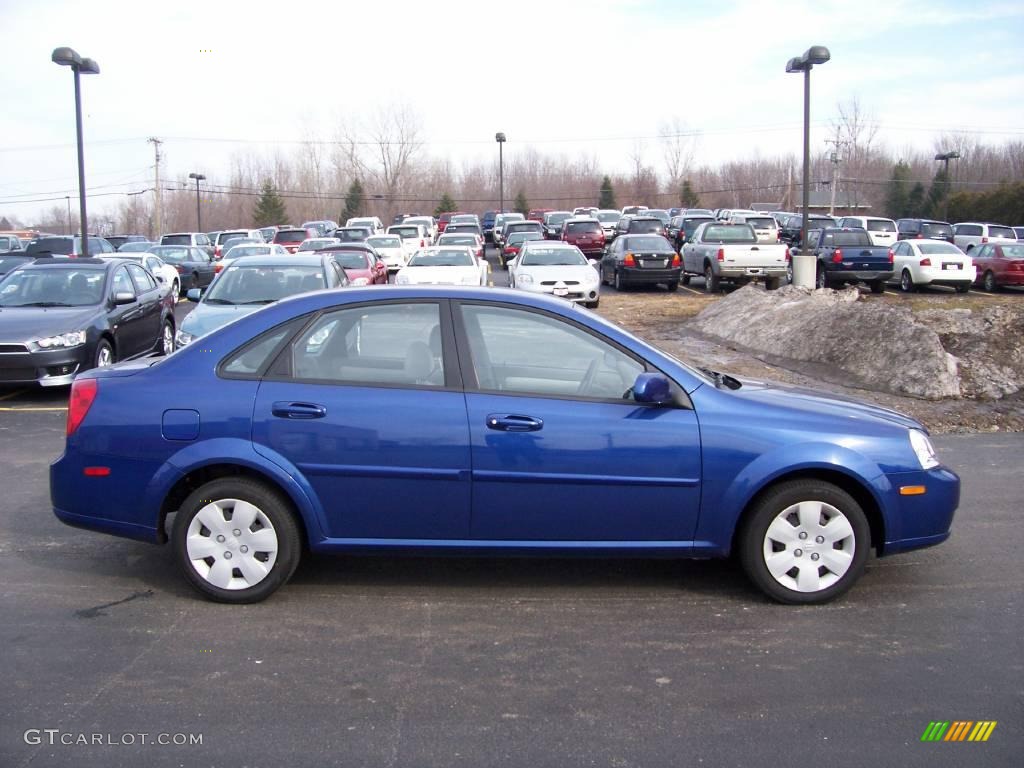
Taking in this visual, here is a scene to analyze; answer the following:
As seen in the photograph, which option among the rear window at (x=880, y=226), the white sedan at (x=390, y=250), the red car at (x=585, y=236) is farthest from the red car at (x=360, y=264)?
the rear window at (x=880, y=226)

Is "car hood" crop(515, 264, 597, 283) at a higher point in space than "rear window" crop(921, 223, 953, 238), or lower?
lower

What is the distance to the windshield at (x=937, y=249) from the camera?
86.3 ft

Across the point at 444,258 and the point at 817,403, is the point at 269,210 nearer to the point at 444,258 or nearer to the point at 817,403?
the point at 444,258

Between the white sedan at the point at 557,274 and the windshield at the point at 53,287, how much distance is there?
917 cm

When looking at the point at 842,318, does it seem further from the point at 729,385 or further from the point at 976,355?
the point at 729,385

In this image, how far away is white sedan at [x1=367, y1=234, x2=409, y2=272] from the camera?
32.5m

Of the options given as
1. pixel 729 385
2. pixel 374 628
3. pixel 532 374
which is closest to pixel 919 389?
pixel 729 385

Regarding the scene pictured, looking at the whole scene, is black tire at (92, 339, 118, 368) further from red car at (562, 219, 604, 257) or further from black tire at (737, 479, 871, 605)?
red car at (562, 219, 604, 257)

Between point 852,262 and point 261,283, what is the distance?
1767 centimetres

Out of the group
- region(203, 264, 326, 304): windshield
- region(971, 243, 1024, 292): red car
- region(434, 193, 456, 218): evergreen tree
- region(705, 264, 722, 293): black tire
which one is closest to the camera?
region(203, 264, 326, 304): windshield

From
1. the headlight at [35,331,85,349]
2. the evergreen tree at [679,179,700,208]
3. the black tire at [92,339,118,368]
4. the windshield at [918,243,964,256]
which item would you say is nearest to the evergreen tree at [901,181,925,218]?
the evergreen tree at [679,179,700,208]

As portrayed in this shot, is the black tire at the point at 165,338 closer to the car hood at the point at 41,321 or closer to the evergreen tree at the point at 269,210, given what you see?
the car hood at the point at 41,321

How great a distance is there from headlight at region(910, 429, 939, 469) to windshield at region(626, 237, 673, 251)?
21.6 m

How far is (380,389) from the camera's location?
505 centimetres
